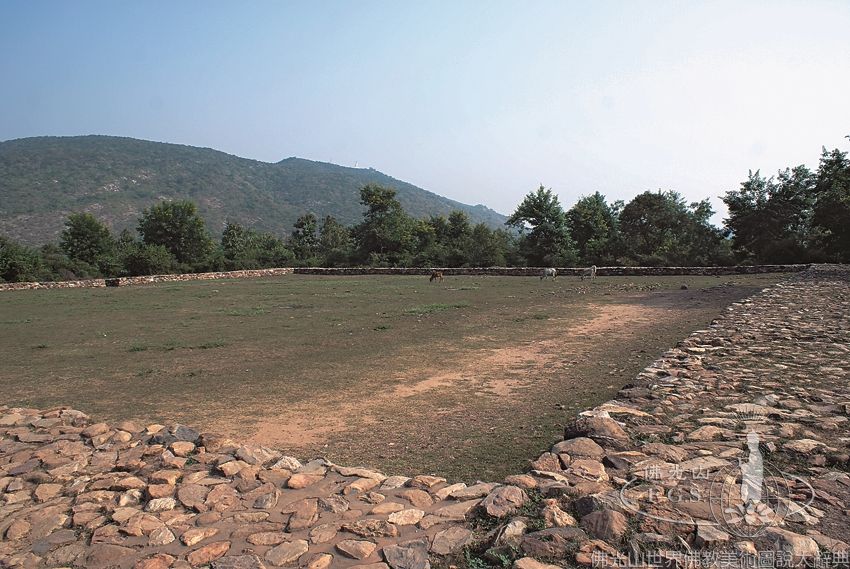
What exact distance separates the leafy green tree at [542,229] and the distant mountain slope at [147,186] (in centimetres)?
3878

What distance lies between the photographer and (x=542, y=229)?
37.6 m

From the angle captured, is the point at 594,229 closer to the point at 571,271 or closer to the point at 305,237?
the point at 571,271

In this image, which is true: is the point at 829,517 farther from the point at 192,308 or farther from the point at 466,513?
the point at 192,308

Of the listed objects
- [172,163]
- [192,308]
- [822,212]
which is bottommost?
[192,308]

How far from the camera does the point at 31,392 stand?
6.60 metres

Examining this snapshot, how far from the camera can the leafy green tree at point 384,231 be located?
43.1 metres

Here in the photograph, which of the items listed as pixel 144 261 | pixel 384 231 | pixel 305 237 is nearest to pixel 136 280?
pixel 144 261

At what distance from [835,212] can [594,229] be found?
14255mm

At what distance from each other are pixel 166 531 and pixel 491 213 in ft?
631

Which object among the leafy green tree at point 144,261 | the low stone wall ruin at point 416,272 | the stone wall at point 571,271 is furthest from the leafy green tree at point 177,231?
the stone wall at point 571,271

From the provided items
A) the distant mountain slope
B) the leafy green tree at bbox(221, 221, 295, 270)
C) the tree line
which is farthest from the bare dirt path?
the distant mountain slope

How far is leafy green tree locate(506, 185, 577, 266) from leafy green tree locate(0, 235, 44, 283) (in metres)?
31.0

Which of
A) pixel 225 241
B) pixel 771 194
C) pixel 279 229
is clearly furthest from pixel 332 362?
pixel 279 229

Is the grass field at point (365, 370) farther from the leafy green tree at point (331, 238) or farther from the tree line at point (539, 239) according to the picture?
the leafy green tree at point (331, 238)
